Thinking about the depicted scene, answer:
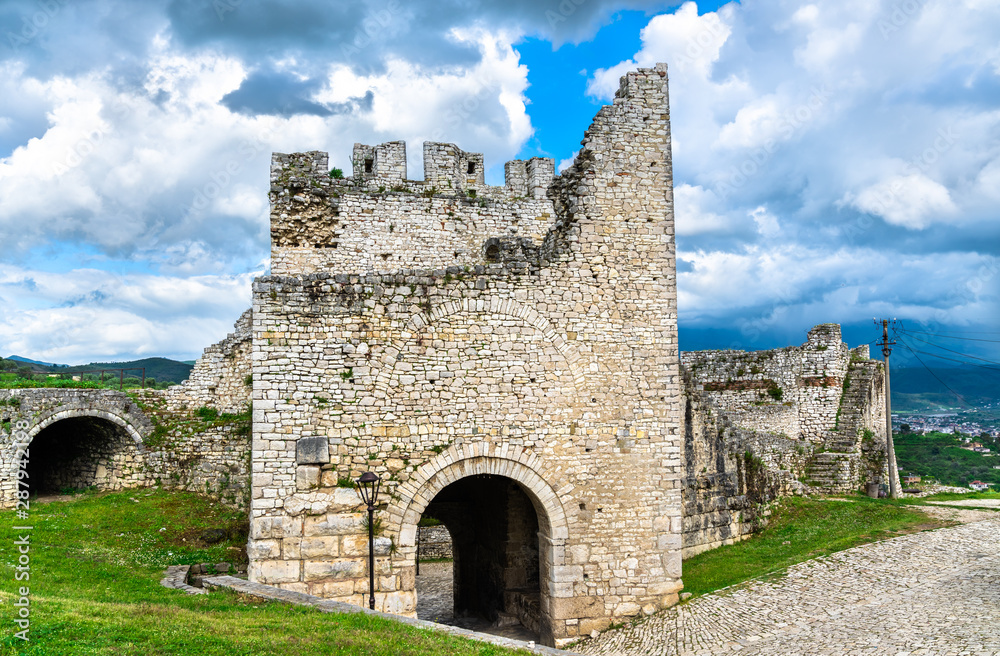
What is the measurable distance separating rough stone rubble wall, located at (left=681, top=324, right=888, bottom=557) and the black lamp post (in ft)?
26.3

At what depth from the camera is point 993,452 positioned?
4469 centimetres

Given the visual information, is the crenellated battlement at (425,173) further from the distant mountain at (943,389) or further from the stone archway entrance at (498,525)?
the distant mountain at (943,389)

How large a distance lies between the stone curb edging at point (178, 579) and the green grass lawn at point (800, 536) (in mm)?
9073

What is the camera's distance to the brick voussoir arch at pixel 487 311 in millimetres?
12219

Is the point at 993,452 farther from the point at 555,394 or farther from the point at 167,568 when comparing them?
the point at 167,568

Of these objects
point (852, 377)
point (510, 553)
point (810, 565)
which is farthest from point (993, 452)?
point (510, 553)

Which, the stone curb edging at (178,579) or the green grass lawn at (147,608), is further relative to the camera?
the stone curb edging at (178,579)

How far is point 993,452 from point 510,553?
42.7 metres

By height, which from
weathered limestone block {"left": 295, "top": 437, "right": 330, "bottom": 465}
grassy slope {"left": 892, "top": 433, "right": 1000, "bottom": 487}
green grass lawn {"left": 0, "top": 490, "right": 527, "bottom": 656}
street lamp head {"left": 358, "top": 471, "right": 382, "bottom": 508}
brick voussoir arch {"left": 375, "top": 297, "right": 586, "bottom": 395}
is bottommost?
grassy slope {"left": 892, "top": 433, "right": 1000, "bottom": 487}

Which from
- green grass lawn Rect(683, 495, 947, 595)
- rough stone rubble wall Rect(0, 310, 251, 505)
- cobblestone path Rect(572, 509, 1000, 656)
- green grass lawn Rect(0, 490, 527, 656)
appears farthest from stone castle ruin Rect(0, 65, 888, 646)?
green grass lawn Rect(0, 490, 527, 656)

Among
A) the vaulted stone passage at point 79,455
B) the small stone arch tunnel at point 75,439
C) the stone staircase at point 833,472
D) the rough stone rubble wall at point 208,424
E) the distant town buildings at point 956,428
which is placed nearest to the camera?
the small stone arch tunnel at point 75,439

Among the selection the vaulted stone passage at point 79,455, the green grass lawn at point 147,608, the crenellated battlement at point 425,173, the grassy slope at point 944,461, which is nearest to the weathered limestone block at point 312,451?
the green grass lawn at point 147,608

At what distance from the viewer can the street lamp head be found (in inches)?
438

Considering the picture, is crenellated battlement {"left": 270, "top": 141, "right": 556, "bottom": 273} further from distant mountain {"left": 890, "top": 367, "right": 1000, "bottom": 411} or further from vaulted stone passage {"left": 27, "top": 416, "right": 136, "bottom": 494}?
distant mountain {"left": 890, "top": 367, "right": 1000, "bottom": 411}
